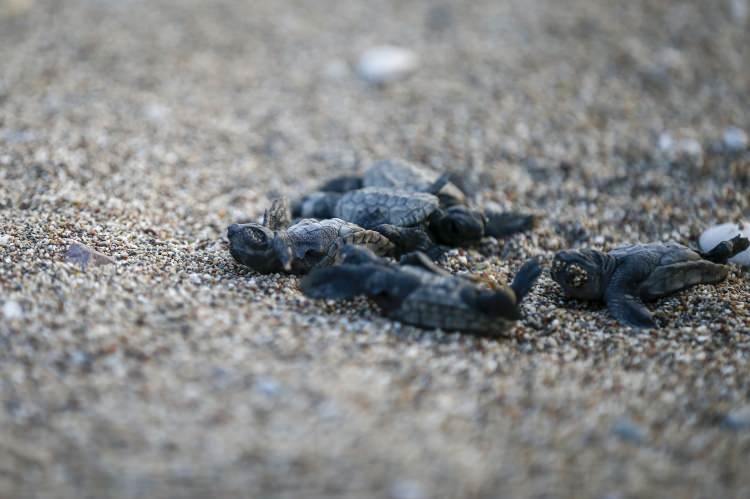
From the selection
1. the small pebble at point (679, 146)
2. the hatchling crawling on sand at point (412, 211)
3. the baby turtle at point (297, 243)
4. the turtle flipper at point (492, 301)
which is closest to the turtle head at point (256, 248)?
the baby turtle at point (297, 243)

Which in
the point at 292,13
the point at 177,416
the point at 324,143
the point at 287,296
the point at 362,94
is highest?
the point at 292,13

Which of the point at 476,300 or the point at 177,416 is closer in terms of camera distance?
the point at 177,416

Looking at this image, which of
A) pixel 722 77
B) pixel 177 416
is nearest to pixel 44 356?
pixel 177 416

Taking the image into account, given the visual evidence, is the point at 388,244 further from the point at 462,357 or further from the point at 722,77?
the point at 722,77

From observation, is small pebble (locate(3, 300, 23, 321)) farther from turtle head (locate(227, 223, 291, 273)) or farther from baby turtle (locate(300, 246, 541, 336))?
baby turtle (locate(300, 246, 541, 336))

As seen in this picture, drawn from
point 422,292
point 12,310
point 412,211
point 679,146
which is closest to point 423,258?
point 422,292

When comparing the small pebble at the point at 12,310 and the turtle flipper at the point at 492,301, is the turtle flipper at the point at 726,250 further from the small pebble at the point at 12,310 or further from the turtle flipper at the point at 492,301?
the small pebble at the point at 12,310

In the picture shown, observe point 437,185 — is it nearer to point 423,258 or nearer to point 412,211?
point 412,211

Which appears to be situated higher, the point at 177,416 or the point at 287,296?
the point at 287,296
